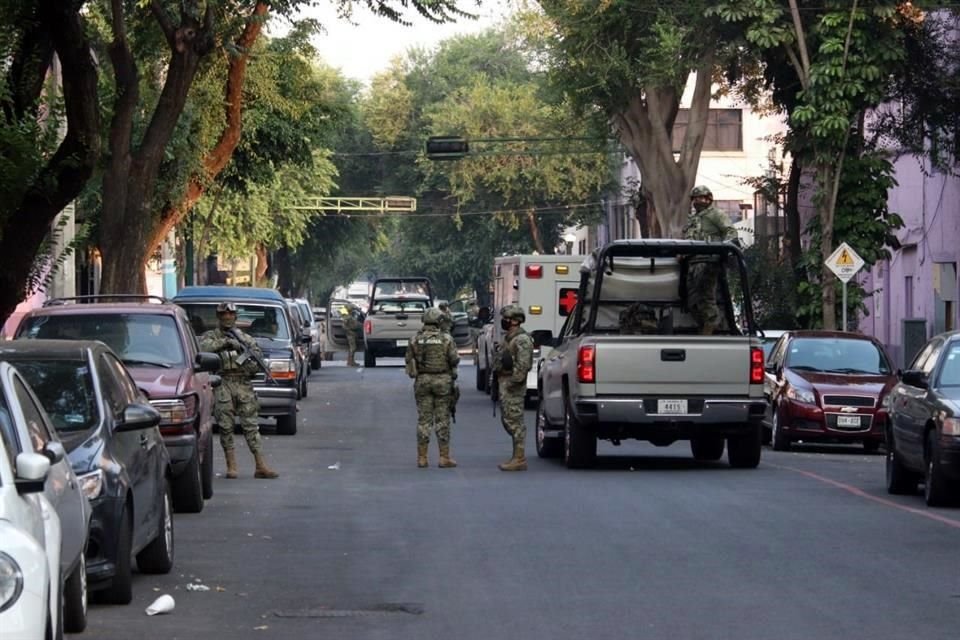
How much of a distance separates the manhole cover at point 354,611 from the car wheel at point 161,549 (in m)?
1.68

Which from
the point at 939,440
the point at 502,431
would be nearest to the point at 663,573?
the point at 939,440

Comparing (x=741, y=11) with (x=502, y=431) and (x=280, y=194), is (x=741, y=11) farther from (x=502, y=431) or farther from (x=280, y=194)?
(x=280, y=194)

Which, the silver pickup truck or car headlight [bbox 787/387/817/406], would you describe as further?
car headlight [bbox 787/387/817/406]

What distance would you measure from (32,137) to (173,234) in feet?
137

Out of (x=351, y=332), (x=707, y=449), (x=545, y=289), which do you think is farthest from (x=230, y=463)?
(x=351, y=332)

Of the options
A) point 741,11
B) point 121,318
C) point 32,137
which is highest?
point 741,11

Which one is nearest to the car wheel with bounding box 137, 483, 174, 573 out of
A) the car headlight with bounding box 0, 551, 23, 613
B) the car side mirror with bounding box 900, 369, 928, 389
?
the car headlight with bounding box 0, 551, 23, 613

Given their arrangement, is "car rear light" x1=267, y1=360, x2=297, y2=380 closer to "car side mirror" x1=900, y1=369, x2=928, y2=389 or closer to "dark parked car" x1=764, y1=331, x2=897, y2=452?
"dark parked car" x1=764, y1=331, x2=897, y2=452

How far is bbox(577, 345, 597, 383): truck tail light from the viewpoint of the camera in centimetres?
2070

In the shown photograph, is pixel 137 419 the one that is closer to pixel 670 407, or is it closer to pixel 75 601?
pixel 75 601

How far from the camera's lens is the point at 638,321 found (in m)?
22.2

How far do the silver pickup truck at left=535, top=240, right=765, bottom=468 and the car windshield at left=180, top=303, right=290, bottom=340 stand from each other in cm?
766

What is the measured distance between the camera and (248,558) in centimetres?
1392

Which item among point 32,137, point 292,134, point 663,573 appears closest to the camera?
point 663,573
